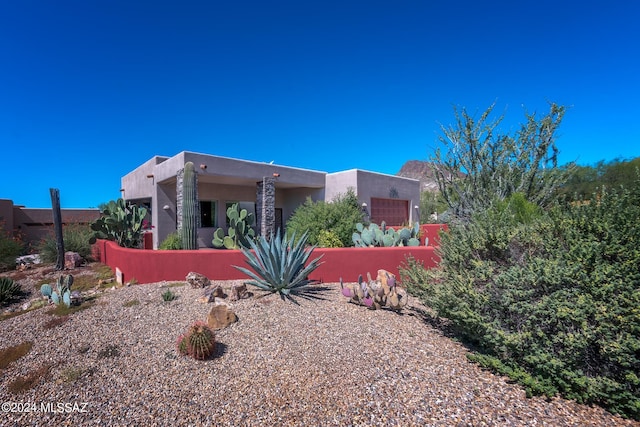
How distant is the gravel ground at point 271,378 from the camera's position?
2.44 metres

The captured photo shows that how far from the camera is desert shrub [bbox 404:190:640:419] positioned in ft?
7.92

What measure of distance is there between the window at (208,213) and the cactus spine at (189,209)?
14.2 feet

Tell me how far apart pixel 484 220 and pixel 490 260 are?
1.70 ft

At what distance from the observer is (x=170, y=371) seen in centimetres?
312

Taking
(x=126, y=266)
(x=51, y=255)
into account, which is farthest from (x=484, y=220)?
(x=51, y=255)

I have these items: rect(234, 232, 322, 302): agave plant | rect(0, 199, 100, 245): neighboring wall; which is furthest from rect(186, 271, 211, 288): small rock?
rect(0, 199, 100, 245): neighboring wall

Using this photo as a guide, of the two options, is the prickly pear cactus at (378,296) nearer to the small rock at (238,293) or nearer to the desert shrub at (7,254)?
the small rock at (238,293)

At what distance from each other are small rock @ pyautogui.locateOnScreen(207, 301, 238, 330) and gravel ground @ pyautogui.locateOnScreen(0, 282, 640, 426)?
Answer: 122 millimetres

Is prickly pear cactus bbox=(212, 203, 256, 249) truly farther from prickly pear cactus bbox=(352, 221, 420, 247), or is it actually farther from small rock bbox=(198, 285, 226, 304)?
small rock bbox=(198, 285, 226, 304)

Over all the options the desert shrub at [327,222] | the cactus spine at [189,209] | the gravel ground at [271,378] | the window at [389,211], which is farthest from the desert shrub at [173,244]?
the window at [389,211]

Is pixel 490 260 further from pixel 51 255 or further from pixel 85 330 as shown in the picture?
pixel 51 255

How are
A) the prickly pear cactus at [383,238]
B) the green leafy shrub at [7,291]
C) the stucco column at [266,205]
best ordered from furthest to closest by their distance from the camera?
1. the stucco column at [266,205]
2. the prickly pear cactus at [383,238]
3. the green leafy shrub at [7,291]

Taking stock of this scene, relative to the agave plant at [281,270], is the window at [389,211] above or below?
above

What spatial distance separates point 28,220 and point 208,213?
11.8 meters
